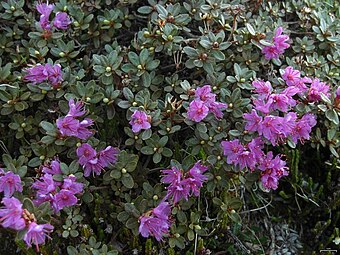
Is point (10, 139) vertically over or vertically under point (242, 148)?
under

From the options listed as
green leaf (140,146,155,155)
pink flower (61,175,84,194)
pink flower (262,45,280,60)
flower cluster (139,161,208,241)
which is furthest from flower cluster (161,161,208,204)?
pink flower (262,45,280,60)

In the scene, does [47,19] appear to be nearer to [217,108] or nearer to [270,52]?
[217,108]

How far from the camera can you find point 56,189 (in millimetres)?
1892

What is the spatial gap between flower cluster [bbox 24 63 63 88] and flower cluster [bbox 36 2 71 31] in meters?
0.25

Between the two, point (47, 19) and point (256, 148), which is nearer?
point (256, 148)

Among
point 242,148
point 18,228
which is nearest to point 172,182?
point 242,148

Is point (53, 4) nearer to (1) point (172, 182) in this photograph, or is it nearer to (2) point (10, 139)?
(2) point (10, 139)

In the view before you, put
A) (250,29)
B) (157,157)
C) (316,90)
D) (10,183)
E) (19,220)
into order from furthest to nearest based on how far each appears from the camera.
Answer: (250,29), (316,90), (157,157), (10,183), (19,220)

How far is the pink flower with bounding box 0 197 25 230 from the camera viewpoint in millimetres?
1605

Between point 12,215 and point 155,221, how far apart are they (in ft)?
1.67

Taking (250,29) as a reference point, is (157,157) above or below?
below

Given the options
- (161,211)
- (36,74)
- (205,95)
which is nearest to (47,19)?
(36,74)

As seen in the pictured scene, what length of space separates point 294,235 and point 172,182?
2.92 feet

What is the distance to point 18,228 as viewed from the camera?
1.60 meters
